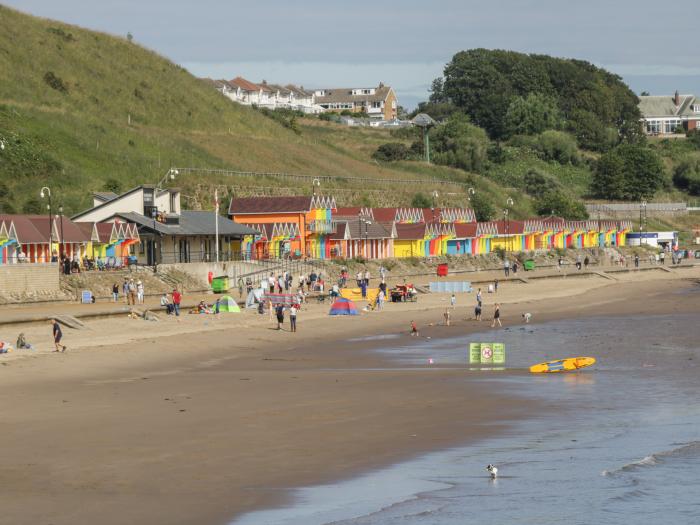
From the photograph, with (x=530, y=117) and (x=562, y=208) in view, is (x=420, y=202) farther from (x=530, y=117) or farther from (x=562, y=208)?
(x=530, y=117)

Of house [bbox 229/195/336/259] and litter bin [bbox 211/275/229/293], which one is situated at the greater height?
house [bbox 229/195/336/259]

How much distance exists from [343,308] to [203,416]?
94.8ft

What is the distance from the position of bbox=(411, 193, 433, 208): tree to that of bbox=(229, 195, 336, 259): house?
34.6 metres

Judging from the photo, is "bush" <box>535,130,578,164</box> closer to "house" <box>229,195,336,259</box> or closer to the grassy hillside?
the grassy hillside

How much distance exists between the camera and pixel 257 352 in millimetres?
41625

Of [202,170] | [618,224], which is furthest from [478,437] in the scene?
[618,224]

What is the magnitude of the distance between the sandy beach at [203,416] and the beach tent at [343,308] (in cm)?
671

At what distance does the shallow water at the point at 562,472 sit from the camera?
19031mm

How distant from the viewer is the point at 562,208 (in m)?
137

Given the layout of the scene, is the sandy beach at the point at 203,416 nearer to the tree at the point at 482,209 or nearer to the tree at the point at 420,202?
the tree at the point at 420,202

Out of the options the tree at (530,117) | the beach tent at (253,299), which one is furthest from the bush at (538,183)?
the beach tent at (253,299)

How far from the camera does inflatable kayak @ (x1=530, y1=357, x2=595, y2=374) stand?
35.1 meters

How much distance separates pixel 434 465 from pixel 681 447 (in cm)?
529

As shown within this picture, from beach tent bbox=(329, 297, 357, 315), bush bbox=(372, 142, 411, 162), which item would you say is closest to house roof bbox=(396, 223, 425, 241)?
beach tent bbox=(329, 297, 357, 315)
